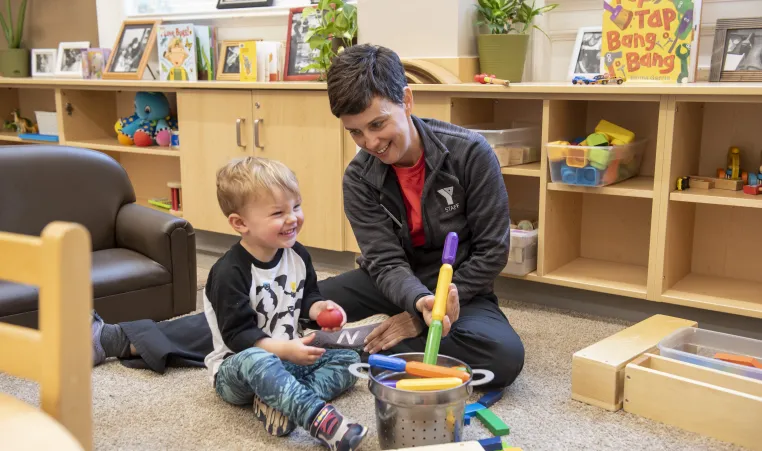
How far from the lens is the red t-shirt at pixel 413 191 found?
1.93 metres

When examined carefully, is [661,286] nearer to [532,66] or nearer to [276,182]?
[532,66]

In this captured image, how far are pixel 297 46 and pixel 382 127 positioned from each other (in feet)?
5.18

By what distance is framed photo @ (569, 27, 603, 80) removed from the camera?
2480mm

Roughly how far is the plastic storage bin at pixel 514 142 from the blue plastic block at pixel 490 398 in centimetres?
93

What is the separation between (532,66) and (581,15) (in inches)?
9.8

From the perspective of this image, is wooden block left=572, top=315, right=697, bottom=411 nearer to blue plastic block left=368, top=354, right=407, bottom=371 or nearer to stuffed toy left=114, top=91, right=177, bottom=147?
blue plastic block left=368, top=354, right=407, bottom=371

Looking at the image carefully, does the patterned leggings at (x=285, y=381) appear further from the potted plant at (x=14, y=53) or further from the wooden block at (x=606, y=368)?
the potted plant at (x=14, y=53)

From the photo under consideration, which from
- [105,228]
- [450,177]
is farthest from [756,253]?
[105,228]

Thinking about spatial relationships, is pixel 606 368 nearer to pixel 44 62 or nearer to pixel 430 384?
pixel 430 384

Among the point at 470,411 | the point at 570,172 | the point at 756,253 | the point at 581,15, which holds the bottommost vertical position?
the point at 470,411

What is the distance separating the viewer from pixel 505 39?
8.13 feet

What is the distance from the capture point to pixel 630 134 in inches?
90.6

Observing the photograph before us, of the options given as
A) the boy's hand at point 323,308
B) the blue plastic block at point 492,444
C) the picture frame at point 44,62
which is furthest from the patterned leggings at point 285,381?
the picture frame at point 44,62

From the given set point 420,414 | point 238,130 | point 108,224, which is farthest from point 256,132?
point 420,414
